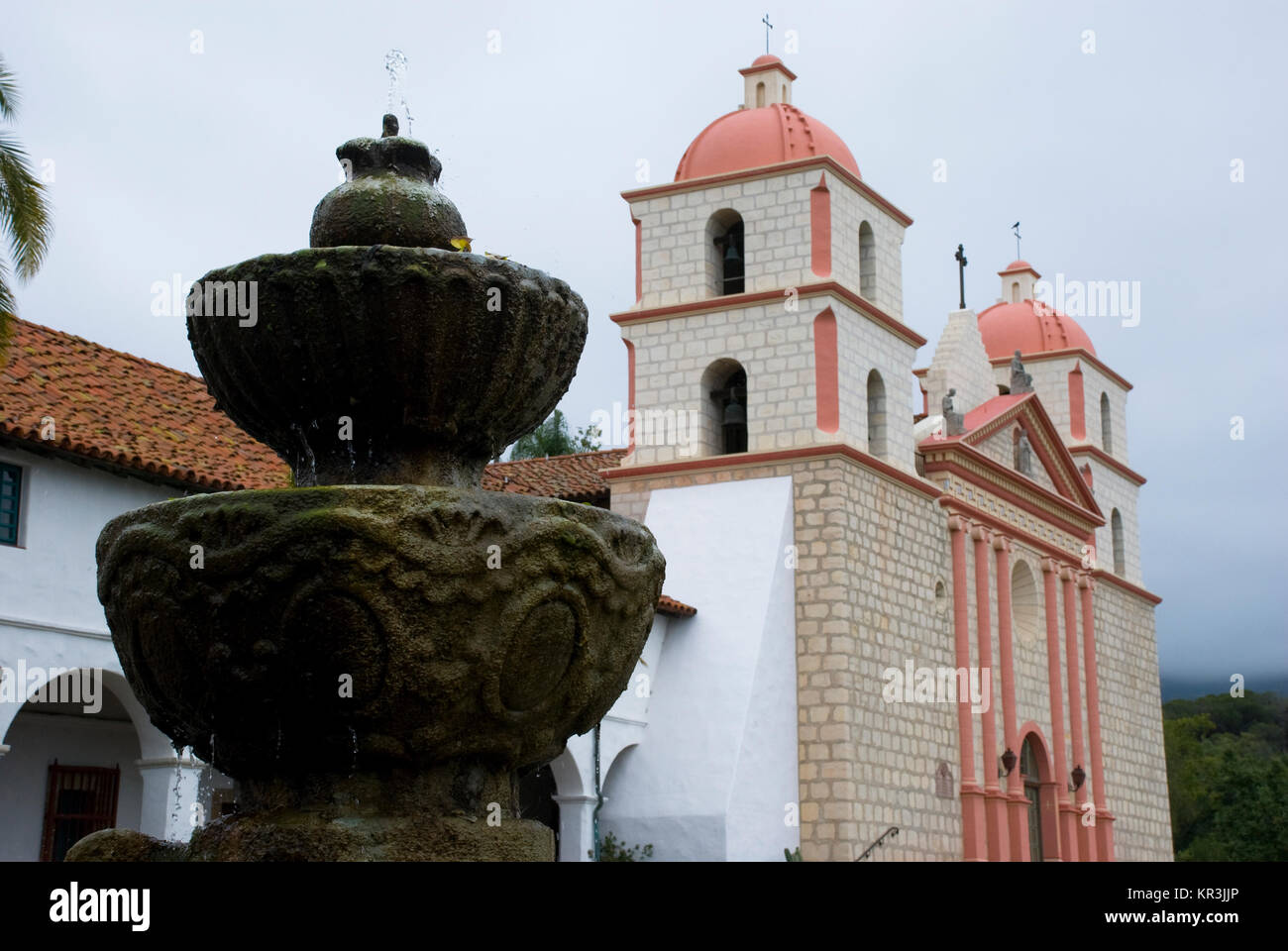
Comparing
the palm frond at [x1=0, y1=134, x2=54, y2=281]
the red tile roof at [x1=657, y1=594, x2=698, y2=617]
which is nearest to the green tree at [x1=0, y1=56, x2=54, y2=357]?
the palm frond at [x1=0, y1=134, x2=54, y2=281]

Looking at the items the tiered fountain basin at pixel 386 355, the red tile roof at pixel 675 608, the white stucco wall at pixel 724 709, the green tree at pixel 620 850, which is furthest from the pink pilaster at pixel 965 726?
the tiered fountain basin at pixel 386 355

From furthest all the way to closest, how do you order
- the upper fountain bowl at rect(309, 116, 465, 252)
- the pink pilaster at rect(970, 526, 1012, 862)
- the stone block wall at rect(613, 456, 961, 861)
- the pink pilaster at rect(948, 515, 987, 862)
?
the pink pilaster at rect(970, 526, 1012, 862) < the pink pilaster at rect(948, 515, 987, 862) < the stone block wall at rect(613, 456, 961, 861) < the upper fountain bowl at rect(309, 116, 465, 252)

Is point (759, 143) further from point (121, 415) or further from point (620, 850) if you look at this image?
point (121, 415)

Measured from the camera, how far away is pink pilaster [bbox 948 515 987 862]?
20.7 m

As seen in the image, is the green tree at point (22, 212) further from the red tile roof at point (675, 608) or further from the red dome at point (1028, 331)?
the red dome at point (1028, 331)

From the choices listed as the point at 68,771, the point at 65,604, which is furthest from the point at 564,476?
the point at 65,604

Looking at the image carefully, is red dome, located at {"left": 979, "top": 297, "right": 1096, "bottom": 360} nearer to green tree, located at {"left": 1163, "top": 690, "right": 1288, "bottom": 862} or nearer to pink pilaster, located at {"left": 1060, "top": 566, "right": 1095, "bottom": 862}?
pink pilaster, located at {"left": 1060, "top": 566, "right": 1095, "bottom": 862}

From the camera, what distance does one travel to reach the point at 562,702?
180 inches

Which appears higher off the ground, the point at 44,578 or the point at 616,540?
the point at 44,578

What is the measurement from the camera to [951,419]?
23.0 metres

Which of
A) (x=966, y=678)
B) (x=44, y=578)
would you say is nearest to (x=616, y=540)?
(x=44, y=578)

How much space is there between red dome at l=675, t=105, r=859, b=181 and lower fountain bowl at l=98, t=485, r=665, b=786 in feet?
55.6
